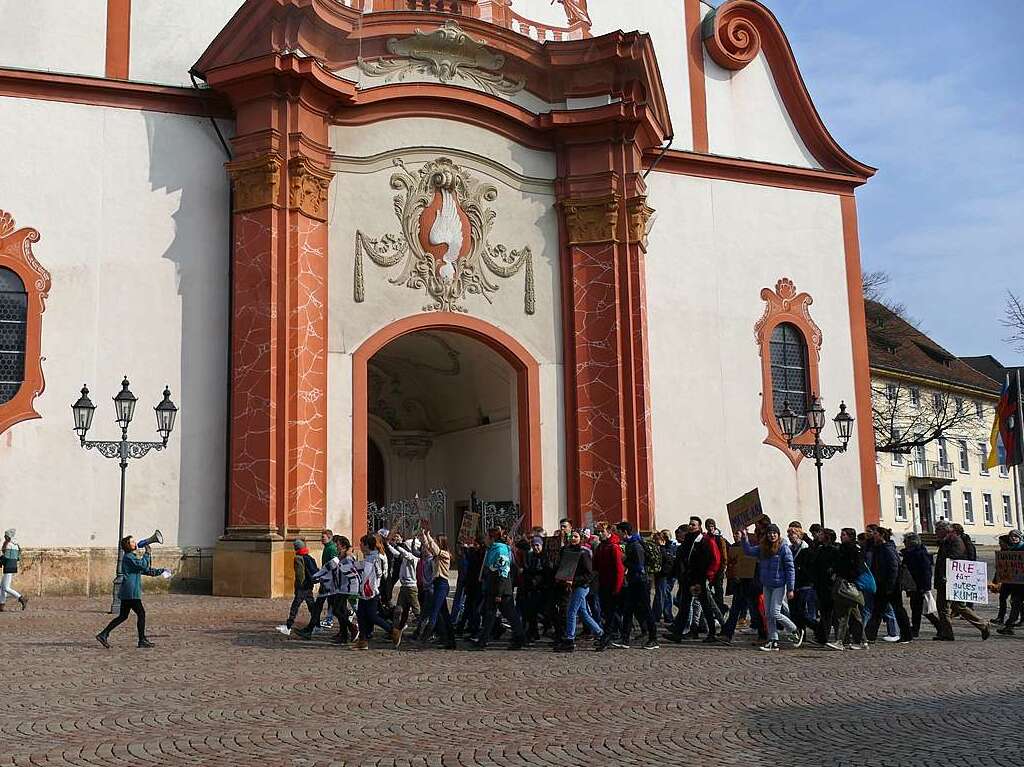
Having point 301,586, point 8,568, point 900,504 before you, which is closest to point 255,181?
point 8,568

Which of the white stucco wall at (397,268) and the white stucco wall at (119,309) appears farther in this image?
the white stucco wall at (397,268)

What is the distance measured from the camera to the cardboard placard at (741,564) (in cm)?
1430

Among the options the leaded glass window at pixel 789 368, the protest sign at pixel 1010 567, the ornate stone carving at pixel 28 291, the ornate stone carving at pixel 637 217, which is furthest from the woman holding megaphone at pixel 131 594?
the leaded glass window at pixel 789 368

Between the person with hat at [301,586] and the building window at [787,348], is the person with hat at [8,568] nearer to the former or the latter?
the person with hat at [301,586]

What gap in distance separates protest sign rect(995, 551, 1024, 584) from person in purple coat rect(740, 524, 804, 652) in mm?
4015

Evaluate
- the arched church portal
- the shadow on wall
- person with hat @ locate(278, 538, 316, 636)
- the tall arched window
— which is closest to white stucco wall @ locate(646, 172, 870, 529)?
the tall arched window

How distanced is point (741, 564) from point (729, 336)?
11106 mm

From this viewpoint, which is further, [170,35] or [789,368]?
[789,368]

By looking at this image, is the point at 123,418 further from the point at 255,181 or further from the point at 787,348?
the point at 787,348

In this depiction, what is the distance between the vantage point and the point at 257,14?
2102cm

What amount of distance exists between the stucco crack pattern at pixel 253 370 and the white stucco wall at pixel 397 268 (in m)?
1.33

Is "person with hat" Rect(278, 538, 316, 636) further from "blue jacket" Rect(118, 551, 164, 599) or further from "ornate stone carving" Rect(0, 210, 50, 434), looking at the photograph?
"ornate stone carving" Rect(0, 210, 50, 434)

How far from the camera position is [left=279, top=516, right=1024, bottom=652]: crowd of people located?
13.7 metres

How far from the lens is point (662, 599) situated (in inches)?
607
